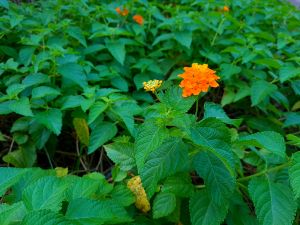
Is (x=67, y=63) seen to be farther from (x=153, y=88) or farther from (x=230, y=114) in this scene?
(x=230, y=114)

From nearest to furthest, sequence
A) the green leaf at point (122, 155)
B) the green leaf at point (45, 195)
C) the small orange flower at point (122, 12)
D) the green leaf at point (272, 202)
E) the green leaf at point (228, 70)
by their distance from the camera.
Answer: the green leaf at point (45, 195), the green leaf at point (272, 202), the green leaf at point (122, 155), the green leaf at point (228, 70), the small orange flower at point (122, 12)

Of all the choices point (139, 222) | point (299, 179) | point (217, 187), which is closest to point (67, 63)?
point (139, 222)

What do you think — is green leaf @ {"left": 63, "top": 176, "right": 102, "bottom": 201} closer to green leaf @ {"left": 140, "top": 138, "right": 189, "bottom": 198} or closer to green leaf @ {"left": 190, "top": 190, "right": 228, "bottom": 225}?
green leaf @ {"left": 140, "top": 138, "right": 189, "bottom": 198}

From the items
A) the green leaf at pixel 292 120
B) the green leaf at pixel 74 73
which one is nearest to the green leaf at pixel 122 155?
the green leaf at pixel 74 73

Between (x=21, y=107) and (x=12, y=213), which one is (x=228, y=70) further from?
(x=12, y=213)

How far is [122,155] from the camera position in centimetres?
124

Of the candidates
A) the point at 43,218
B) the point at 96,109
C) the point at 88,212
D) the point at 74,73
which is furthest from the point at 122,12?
the point at 43,218

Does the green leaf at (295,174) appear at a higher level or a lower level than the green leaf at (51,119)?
higher

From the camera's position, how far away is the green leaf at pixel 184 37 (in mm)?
2147

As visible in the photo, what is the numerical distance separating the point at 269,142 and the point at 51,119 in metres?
0.92

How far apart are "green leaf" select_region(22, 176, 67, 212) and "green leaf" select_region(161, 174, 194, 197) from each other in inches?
13.3

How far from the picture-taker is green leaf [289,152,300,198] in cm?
93

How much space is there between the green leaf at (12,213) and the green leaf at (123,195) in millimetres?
344

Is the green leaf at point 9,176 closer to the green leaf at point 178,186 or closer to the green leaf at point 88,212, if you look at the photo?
the green leaf at point 88,212
